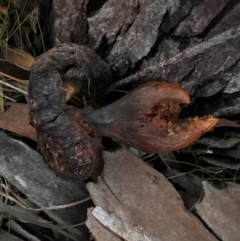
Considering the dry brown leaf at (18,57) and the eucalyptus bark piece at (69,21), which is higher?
the eucalyptus bark piece at (69,21)

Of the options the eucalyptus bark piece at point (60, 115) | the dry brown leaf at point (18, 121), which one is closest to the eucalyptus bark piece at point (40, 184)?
the dry brown leaf at point (18, 121)

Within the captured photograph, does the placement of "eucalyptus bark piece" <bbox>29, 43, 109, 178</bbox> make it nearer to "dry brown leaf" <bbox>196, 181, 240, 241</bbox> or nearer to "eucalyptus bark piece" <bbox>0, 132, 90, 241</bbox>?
"eucalyptus bark piece" <bbox>0, 132, 90, 241</bbox>

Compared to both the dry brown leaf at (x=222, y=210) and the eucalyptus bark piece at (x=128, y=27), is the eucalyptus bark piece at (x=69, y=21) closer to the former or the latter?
the eucalyptus bark piece at (x=128, y=27)

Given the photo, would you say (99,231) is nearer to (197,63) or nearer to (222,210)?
(222,210)

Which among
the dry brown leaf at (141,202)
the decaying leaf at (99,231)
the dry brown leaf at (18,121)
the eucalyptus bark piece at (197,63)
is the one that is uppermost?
the eucalyptus bark piece at (197,63)

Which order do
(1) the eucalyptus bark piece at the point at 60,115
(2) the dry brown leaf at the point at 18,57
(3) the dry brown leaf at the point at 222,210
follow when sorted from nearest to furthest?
(1) the eucalyptus bark piece at the point at 60,115 < (3) the dry brown leaf at the point at 222,210 < (2) the dry brown leaf at the point at 18,57

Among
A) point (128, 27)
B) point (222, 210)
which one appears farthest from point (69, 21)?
point (222, 210)

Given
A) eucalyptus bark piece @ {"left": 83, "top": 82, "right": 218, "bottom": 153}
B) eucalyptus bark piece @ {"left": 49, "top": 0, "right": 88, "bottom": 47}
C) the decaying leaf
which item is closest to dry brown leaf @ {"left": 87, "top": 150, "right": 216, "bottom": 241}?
the decaying leaf

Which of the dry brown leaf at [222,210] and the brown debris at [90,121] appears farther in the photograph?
the dry brown leaf at [222,210]
